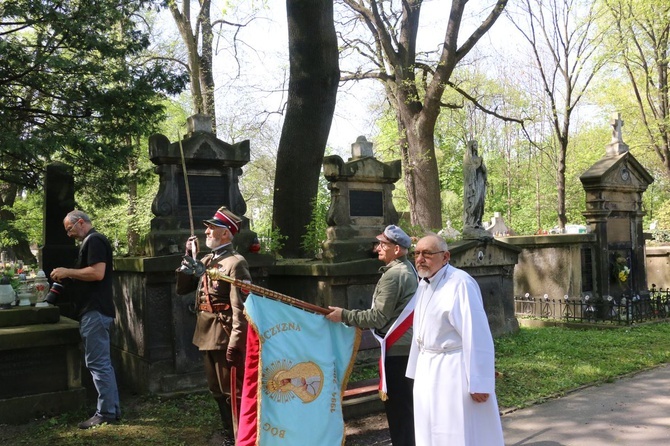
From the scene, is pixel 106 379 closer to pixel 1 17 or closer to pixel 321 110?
pixel 321 110

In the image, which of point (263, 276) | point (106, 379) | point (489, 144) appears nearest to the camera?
point (106, 379)

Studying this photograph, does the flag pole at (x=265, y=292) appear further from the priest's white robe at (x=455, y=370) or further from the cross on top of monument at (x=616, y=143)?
the cross on top of monument at (x=616, y=143)

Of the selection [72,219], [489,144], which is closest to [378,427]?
[72,219]

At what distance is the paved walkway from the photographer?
6004 millimetres

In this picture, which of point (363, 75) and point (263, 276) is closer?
point (263, 276)

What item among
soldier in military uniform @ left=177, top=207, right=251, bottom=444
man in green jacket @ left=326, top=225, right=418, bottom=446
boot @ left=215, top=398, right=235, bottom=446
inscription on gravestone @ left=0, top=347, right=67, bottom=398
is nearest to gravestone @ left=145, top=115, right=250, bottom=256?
inscription on gravestone @ left=0, top=347, right=67, bottom=398

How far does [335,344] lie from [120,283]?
4461mm

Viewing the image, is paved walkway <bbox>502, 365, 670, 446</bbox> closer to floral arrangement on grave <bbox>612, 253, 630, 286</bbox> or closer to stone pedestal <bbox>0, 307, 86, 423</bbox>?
stone pedestal <bbox>0, 307, 86, 423</bbox>

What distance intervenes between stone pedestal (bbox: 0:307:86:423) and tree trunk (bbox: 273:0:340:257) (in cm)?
468

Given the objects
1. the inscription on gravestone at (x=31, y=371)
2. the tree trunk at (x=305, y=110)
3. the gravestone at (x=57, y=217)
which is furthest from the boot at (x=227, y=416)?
the tree trunk at (x=305, y=110)

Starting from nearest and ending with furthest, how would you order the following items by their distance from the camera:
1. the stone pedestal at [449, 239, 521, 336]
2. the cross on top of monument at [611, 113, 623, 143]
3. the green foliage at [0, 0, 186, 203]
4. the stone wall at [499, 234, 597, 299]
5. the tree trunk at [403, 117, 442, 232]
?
the green foliage at [0, 0, 186, 203] < the stone pedestal at [449, 239, 521, 336] < the stone wall at [499, 234, 597, 299] < the cross on top of monument at [611, 113, 623, 143] < the tree trunk at [403, 117, 442, 232]

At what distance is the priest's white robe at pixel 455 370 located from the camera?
161 inches

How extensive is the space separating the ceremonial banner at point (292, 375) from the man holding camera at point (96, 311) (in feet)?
6.82

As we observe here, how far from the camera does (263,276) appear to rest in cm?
863
